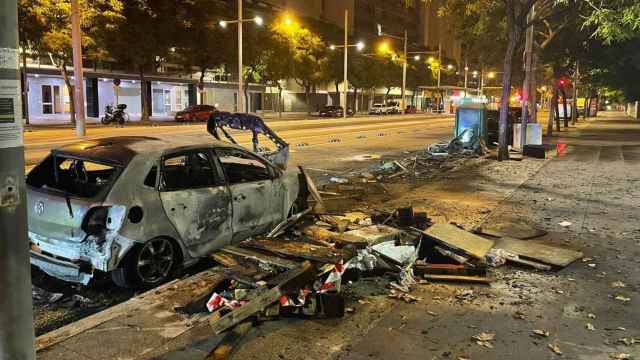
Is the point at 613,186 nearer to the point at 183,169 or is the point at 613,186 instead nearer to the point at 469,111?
the point at 469,111

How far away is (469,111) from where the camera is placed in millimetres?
21047

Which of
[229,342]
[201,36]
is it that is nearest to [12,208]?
[229,342]

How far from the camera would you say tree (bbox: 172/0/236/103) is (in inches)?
1522

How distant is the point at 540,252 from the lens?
708cm

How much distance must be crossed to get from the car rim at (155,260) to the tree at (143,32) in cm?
3010

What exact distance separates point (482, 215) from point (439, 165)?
24.3ft

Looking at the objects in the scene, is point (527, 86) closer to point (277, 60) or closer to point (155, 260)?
point (155, 260)

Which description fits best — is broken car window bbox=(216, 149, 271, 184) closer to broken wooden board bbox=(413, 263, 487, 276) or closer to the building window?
broken wooden board bbox=(413, 263, 487, 276)

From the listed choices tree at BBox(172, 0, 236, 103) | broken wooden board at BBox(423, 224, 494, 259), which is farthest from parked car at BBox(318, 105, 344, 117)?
broken wooden board at BBox(423, 224, 494, 259)

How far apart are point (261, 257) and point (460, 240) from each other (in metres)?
2.41

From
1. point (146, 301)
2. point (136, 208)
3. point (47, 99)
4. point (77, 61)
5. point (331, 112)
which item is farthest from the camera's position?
point (331, 112)

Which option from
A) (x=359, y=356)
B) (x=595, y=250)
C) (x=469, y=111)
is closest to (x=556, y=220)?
(x=595, y=250)

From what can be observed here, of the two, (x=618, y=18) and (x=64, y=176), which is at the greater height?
(x=618, y=18)

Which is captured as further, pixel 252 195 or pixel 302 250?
pixel 252 195
